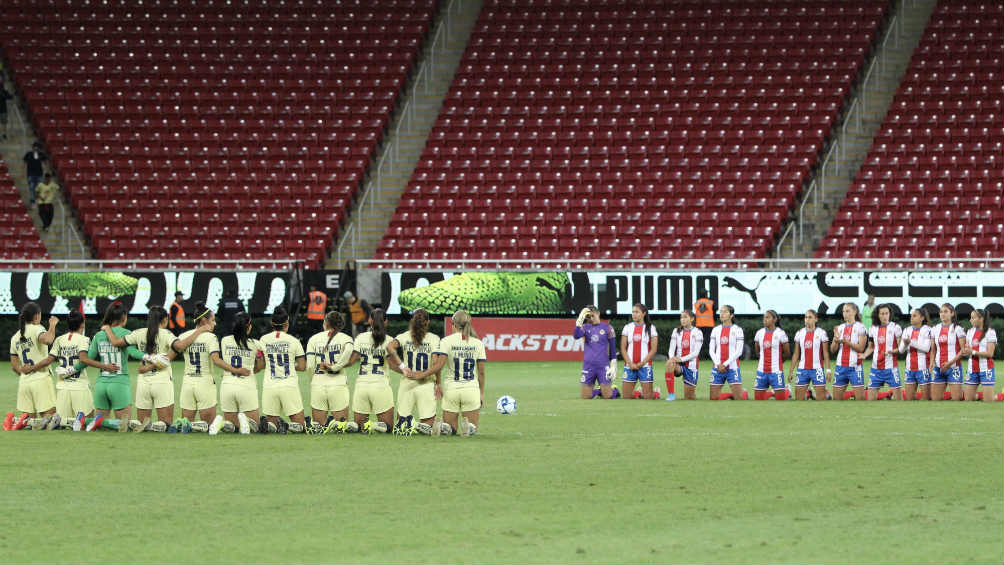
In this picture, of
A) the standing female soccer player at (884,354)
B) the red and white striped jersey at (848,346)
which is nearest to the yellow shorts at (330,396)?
the red and white striped jersey at (848,346)

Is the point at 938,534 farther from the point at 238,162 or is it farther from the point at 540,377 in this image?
the point at 238,162

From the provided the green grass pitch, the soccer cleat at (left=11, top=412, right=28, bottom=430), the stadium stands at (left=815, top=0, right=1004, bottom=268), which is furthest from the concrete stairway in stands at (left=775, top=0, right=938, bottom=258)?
the soccer cleat at (left=11, top=412, right=28, bottom=430)

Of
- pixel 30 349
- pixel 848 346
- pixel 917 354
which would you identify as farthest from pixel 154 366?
pixel 917 354

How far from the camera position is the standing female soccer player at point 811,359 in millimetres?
22078

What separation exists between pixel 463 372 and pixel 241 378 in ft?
8.66

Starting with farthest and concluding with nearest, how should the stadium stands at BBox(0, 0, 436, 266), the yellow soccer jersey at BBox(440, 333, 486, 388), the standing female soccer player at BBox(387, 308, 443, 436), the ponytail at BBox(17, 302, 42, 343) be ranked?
the stadium stands at BBox(0, 0, 436, 266)
the ponytail at BBox(17, 302, 42, 343)
the standing female soccer player at BBox(387, 308, 443, 436)
the yellow soccer jersey at BBox(440, 333, 486, 388)

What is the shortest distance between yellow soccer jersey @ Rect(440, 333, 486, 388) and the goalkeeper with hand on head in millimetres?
6808

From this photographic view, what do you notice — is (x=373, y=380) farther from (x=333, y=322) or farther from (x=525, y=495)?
(x=525, y=495)

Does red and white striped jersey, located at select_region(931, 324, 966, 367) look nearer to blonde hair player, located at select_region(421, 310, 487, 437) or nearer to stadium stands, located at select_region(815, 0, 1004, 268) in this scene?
blonde hair player, located at select_region(421, 310, 487, 437)

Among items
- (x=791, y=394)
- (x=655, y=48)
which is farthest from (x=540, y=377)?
(x=655, y=48)

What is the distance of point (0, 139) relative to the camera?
1491 inches

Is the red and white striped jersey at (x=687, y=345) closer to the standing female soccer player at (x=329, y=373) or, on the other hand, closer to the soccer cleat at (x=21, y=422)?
the standing female soccer player at (x=329, y=373)

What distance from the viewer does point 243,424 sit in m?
16.2

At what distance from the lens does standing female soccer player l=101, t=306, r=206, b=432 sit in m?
16.4
